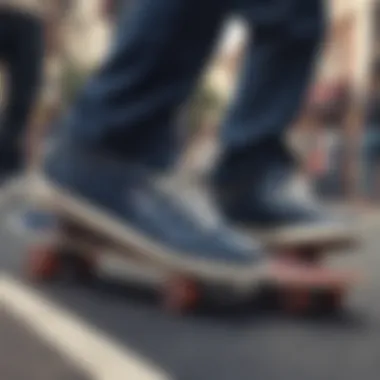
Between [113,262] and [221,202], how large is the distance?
23 centimetres

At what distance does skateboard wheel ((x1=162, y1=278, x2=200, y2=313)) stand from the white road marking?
138 millimetres

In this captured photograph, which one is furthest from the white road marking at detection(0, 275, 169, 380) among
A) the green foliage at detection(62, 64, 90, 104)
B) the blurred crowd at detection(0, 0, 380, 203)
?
the green foliage at detection(62, 64, 90, 104)

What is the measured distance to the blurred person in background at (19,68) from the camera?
2.91m

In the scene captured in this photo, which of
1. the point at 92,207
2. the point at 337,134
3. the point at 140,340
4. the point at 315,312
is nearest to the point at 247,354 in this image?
the point at 140,340

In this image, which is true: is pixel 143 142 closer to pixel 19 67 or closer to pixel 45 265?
pixel 45 265

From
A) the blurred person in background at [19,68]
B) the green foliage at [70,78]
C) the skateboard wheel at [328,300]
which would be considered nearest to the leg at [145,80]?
the skateboard wheel at [328,300]

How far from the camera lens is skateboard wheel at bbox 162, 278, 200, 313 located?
1145 mm

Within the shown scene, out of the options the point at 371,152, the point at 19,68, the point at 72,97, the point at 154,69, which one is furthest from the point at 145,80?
the point at 371,152

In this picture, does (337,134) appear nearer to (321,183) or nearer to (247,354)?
(321,183)

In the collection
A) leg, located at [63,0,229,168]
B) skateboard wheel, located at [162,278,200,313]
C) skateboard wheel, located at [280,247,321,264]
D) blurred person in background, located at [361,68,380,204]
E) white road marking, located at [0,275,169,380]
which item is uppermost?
blurred person in background, located at [361,68,380,204]

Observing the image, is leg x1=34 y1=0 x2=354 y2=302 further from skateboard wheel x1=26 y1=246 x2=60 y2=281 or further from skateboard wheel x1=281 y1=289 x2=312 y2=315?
skateboard wheel x1=26 y1=246 x2=60 y2=281

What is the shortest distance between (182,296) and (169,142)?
0.25 metres

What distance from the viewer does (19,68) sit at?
119 inches

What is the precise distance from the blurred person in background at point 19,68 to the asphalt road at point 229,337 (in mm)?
1651
